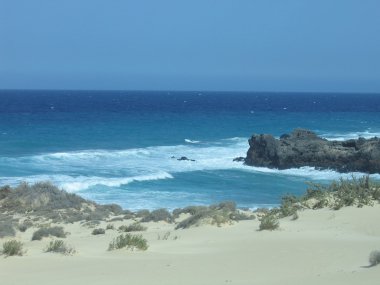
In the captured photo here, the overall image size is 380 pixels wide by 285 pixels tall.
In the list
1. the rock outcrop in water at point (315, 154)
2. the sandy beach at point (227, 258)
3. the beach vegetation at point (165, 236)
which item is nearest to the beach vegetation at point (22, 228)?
the sandy beach at point (227, 258)

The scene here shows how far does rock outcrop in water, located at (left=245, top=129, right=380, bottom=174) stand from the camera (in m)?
35.8

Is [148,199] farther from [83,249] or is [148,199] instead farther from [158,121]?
[158,121]

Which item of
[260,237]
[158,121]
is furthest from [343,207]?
[158,121]

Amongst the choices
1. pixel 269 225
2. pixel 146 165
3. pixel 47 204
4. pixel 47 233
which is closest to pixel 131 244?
pixel 269 225

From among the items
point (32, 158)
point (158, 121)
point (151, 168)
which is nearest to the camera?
point (151, 168)

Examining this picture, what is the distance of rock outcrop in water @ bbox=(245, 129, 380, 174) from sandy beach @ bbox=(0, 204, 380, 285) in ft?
77.1

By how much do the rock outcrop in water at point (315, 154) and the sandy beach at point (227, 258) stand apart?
77.1 ft

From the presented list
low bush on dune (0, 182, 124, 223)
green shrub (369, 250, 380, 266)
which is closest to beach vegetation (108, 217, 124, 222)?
low bush on dune (0, 182, 124, 223)

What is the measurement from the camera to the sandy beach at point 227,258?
826cm

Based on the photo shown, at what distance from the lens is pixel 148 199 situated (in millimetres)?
25828

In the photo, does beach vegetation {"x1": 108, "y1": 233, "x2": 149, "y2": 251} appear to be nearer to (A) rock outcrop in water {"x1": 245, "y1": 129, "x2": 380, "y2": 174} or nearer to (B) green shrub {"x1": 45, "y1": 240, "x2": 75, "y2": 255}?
(B) green shrub {"x1": 45, "y1": 240, "x2": 75, "y2": 255}

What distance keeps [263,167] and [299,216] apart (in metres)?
24.3

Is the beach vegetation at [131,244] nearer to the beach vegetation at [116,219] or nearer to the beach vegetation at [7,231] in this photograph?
the beach vegetation at [7,231]

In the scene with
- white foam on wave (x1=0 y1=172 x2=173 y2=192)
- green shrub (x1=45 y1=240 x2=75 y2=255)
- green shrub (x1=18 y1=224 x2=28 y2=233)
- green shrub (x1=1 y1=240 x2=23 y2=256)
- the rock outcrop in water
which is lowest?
white foam on wave (x1=0 y1=172 x2=173 y2=192)
